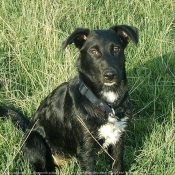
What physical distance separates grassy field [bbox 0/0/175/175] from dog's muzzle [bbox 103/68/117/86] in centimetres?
88

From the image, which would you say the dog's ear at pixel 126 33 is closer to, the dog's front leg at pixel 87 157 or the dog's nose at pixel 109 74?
the dog's nose at pixel 109 74

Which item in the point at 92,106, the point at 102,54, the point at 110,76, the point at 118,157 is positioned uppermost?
the point at 102,54

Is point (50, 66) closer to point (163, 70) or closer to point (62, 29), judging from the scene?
point (62, 29)

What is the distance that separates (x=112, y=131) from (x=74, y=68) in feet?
4.70

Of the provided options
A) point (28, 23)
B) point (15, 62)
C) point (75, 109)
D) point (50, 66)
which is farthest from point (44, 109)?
point (28, 23)

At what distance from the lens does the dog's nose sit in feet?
11.1

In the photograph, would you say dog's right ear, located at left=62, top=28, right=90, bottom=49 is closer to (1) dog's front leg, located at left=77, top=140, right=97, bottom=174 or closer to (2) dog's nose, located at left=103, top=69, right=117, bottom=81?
(2) dog's nose, located at left=103, top=69, right=117, bottom=81

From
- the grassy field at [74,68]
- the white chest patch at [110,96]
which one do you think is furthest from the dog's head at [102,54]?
the grassy field at [74,68]

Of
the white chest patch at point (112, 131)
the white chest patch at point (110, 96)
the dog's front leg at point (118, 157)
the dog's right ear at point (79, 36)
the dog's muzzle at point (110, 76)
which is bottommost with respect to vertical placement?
the dog's front leg at point (118, 157)

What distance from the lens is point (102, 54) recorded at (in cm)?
356

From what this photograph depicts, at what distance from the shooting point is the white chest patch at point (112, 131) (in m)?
3.58

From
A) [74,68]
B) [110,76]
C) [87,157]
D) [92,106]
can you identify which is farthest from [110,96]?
[74,68]

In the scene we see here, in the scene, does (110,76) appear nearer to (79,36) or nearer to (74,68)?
(79,36)

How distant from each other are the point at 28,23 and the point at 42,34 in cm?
30
